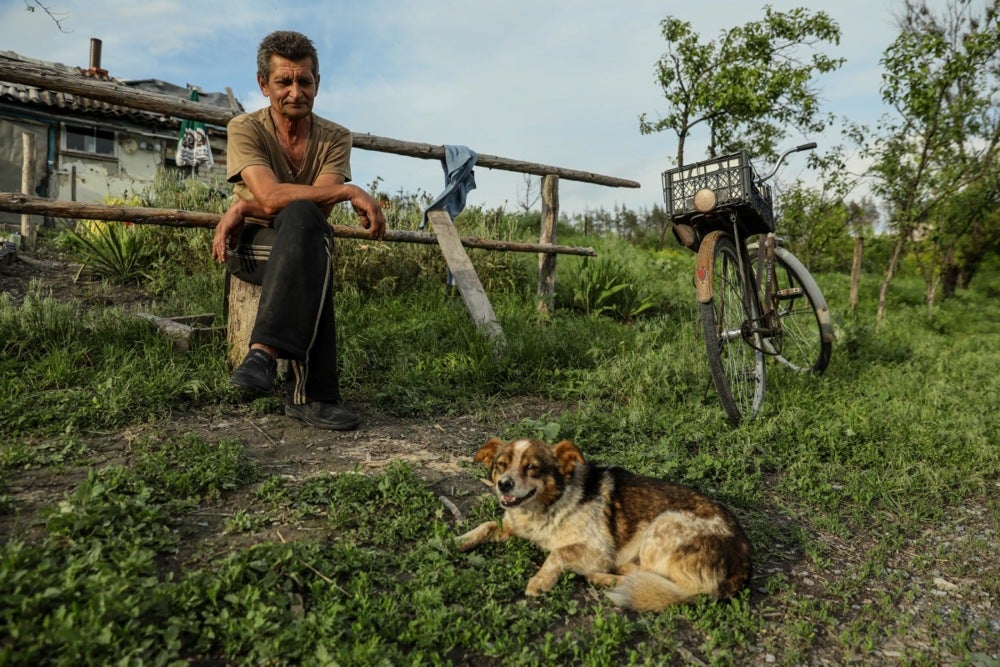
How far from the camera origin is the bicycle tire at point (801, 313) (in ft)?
18.3

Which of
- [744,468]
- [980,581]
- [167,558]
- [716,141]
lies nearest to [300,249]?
[167,558]

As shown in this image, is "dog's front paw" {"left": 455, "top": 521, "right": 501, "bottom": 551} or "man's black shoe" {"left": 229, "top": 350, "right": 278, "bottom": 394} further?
"man's black shoe" {"left": 229, "top": 350, "right": 278, "bottom": 394}

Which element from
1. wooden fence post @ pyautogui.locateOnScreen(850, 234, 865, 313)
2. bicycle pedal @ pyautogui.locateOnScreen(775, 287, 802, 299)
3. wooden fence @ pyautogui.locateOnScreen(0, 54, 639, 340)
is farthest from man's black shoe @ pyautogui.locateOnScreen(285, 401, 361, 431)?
wooden fence post @ pyautogui.locateOnScreen(850, 234, 865, 313)

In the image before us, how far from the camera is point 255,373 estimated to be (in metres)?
3.39

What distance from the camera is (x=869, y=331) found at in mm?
7758

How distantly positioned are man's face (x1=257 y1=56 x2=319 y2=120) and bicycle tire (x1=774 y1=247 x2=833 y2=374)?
13.6 ft

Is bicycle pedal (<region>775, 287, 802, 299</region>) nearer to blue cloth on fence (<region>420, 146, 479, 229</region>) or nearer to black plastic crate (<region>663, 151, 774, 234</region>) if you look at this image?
black plastic crate (<region>663, 151, 774, 234</region>)

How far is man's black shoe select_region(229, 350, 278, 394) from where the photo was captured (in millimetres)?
3344

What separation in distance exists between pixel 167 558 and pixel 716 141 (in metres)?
16.7

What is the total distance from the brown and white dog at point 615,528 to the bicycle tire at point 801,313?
321 centimetres

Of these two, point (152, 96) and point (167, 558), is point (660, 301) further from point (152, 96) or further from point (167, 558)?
point (167, 558)

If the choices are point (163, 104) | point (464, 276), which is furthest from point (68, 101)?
point (464, 276)

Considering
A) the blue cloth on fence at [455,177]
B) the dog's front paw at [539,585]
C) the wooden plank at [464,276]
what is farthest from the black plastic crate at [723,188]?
the dog's front paw at [539,585]

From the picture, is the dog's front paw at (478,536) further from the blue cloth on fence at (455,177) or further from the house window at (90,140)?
the house window at (90,140)
